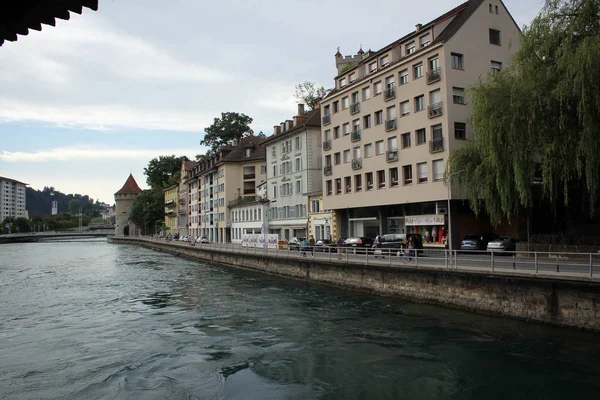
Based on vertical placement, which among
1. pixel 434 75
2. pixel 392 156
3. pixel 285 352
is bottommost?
pixel 285 352

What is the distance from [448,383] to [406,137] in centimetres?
2739

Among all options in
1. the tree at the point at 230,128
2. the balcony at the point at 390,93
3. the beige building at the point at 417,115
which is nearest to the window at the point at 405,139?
the beige building at the point at 417,115

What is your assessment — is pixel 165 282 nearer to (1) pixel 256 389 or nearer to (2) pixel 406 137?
(2) pixel 406 137

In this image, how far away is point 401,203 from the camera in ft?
125

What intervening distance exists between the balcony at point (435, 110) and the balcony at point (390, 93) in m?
4.12

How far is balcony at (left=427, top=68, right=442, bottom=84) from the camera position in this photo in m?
34.4

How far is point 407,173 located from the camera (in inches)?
1478

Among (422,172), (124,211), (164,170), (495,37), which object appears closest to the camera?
(422,172)

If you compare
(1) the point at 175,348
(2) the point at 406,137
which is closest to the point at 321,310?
(1) the point at 175,348

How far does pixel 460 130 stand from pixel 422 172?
400cm

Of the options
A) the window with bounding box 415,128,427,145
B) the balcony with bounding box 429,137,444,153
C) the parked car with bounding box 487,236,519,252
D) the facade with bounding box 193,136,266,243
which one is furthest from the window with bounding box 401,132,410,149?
the facade with bounding box 193,136,266,243

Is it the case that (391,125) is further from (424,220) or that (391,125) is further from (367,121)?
(424,220)

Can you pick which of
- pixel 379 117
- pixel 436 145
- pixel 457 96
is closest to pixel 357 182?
pixel 379 117

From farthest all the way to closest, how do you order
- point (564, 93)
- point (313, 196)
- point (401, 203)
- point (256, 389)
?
1. point (313, 196)
2. point (401, 203)
3. point (564, 93)
4. point (256, 389)
